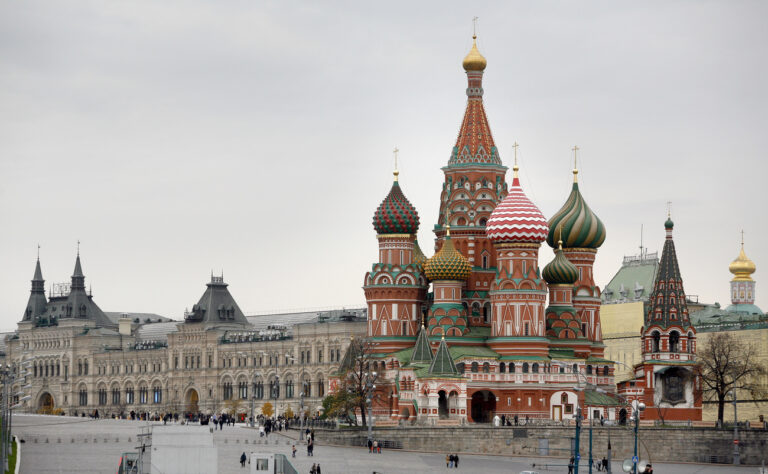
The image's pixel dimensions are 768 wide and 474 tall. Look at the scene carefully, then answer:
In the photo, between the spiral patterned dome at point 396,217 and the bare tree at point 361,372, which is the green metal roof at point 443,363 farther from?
the spiral patterned dome at point 396,217

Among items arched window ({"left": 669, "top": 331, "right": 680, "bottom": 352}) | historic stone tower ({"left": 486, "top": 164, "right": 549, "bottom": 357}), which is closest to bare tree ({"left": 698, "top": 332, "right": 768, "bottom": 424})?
arched window ({"left": 669, "top": 331, "right": 680, "bottom": 352})

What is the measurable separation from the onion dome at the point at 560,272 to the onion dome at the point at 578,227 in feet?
9.58

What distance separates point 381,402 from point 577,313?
1649cm

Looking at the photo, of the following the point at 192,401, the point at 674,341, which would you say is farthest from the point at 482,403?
the point at 192,401

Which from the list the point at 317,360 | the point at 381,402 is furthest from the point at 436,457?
the point at 317,360

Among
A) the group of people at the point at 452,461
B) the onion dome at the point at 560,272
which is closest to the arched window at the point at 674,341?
the onion dome at the point at 560,272

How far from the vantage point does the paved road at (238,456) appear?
251 feet

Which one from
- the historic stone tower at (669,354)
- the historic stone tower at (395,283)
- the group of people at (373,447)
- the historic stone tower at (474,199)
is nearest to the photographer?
the group of people at (373,447)

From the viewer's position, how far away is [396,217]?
4373 inches

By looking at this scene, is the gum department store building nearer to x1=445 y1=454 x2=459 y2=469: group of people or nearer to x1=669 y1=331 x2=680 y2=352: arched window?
x1=669 y1=331 x2=680 y2=352: arched window

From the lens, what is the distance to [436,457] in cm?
9031

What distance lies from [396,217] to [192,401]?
59.0 meters

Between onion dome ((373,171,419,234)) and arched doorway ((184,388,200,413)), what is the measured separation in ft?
178

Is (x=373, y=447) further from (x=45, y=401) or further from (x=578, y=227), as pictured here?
(x=45, y=401)
